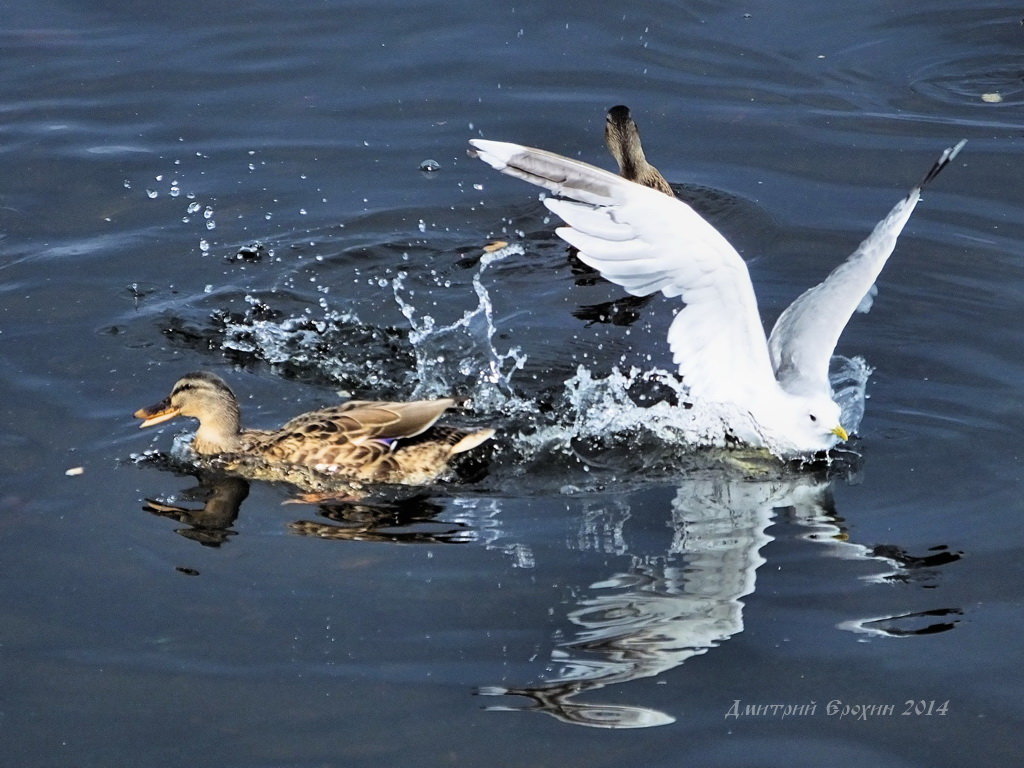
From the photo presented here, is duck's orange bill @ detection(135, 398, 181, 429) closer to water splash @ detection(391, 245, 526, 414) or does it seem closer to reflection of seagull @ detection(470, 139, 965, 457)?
water splash @ detection(391, 245, 526, 414)

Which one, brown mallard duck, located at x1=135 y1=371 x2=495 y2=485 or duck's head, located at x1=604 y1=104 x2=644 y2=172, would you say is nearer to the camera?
brown mallard duck, located at x1=135 y1=371 x2=495 y2=485

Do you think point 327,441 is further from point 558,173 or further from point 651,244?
point 651,244

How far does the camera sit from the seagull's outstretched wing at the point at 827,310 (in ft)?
25.6

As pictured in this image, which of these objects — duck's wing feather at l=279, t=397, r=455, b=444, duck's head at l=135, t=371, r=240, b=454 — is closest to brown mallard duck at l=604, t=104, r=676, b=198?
duck's wing feather at l=279, t=397, r=455, b=444

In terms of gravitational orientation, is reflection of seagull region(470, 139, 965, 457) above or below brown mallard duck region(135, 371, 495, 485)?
above

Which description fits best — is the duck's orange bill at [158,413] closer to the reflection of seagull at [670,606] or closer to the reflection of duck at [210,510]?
the reflection of duck at [210,510]

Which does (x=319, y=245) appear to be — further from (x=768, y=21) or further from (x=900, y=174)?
(x=768, y=21)

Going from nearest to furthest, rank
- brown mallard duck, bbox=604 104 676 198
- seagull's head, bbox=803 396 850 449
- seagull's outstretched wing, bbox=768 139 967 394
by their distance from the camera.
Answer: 1. seagull's head, bbox=803 396 850 449
2. seagull's outstretched wing, bbox=768 139 967 394
3. brown mallard duck, bbox=604 104 676 198

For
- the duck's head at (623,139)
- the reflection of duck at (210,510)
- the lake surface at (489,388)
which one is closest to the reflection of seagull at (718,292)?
the lake surface at (489,388)

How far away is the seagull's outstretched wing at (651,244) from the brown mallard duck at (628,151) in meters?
3.10

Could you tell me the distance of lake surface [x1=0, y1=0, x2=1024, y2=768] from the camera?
18.3 ft

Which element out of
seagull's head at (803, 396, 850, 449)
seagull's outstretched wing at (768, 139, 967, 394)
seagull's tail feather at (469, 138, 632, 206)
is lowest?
seagull's head at (803, 396, 850, 449)

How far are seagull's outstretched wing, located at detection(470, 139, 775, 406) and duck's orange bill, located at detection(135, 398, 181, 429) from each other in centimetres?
211

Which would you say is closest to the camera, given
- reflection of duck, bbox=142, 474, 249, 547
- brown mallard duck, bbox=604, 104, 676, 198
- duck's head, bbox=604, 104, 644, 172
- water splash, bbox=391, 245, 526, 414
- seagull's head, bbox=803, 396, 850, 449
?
reflection of duck, bbox=142, 474, 249, 547
